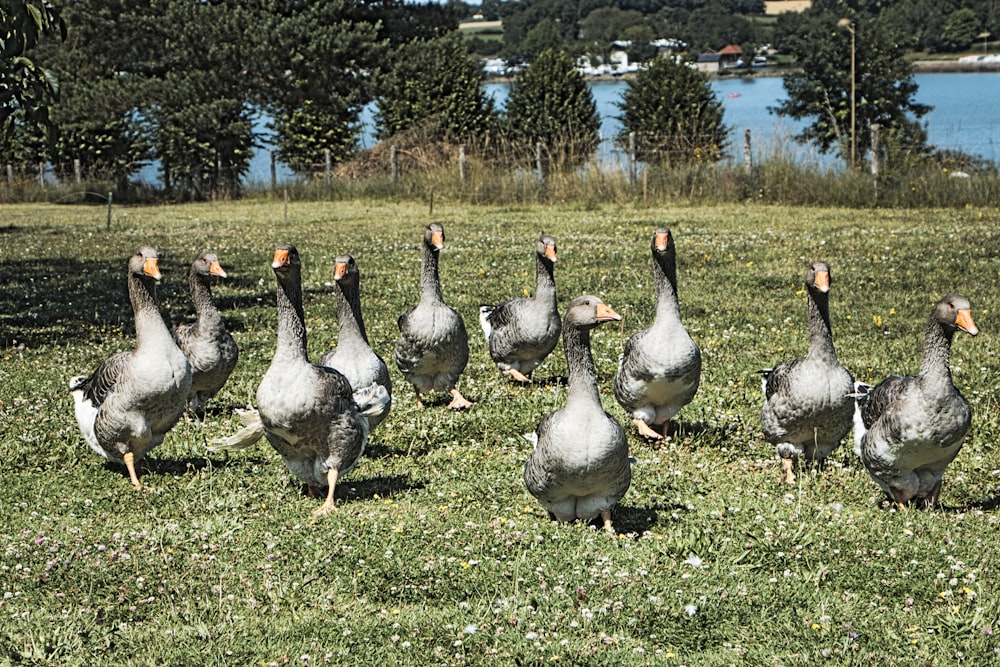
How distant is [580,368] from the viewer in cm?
627

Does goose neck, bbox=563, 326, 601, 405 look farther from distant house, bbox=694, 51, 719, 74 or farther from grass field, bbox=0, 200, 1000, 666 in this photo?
distant house, bbox=694, 51, 719, 74

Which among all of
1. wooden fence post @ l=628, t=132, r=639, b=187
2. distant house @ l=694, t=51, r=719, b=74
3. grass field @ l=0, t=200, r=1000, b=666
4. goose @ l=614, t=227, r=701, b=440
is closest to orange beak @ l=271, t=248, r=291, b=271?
grass field @ l=0, t=200, r=1000, b=666

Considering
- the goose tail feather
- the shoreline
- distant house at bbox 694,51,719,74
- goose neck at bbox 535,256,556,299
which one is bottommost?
the goose tail feather

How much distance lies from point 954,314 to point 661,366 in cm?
218

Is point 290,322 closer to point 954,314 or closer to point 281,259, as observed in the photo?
point 281,259

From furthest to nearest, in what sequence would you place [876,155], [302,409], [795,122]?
[795,122], [876,155], [302,409]

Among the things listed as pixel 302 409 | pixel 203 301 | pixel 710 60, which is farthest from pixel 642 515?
pixel 710 60

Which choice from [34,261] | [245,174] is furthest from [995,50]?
[34,261]

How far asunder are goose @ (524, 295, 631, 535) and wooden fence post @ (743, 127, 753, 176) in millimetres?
22080

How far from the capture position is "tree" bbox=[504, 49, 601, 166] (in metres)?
38.4

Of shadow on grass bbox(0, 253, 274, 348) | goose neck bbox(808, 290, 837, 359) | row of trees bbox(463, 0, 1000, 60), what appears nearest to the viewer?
goose neck bbox(808, 290, 837, 359)

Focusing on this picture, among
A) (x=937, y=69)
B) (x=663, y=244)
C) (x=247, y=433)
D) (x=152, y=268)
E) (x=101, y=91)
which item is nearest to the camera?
(x=247, y=433)

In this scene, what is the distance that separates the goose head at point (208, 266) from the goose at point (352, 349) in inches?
33.4

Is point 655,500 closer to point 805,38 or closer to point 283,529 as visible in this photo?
point 283,529
